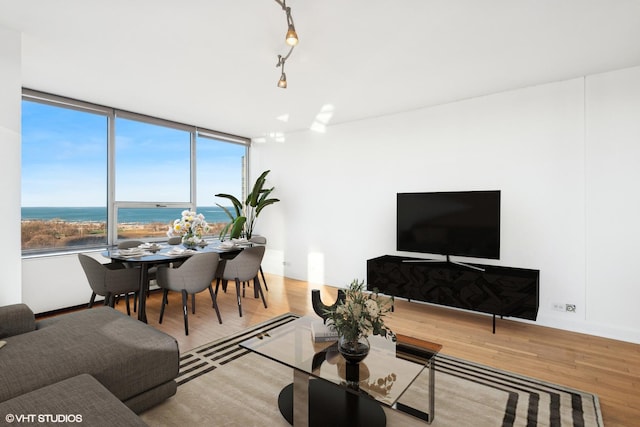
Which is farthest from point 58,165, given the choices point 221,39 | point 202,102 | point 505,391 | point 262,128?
point 505,391

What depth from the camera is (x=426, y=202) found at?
3.74m

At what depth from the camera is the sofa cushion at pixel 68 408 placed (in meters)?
1.23

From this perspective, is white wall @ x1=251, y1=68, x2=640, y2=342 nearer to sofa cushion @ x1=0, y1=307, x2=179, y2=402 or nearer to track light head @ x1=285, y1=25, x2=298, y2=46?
track light head @ x1=285, y1=25, x2=298, y2=46

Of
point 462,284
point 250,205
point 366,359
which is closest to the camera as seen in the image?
point 366,359

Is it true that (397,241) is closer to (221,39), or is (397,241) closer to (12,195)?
(221,39)

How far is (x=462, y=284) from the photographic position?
3295 millimetres

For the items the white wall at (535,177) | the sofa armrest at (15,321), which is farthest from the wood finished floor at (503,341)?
the sofa armrest at (15,321)

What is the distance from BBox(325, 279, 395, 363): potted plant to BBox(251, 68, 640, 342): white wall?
8.26 feet

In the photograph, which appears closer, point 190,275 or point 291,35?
point 291,35

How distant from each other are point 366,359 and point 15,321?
2.23m

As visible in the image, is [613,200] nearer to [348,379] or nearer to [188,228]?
[348,379]

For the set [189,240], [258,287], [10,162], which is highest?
[10,162]

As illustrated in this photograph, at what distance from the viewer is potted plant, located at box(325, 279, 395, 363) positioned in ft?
5.64

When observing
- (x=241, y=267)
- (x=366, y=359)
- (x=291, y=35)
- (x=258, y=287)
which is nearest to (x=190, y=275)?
(x=241, y=267)
